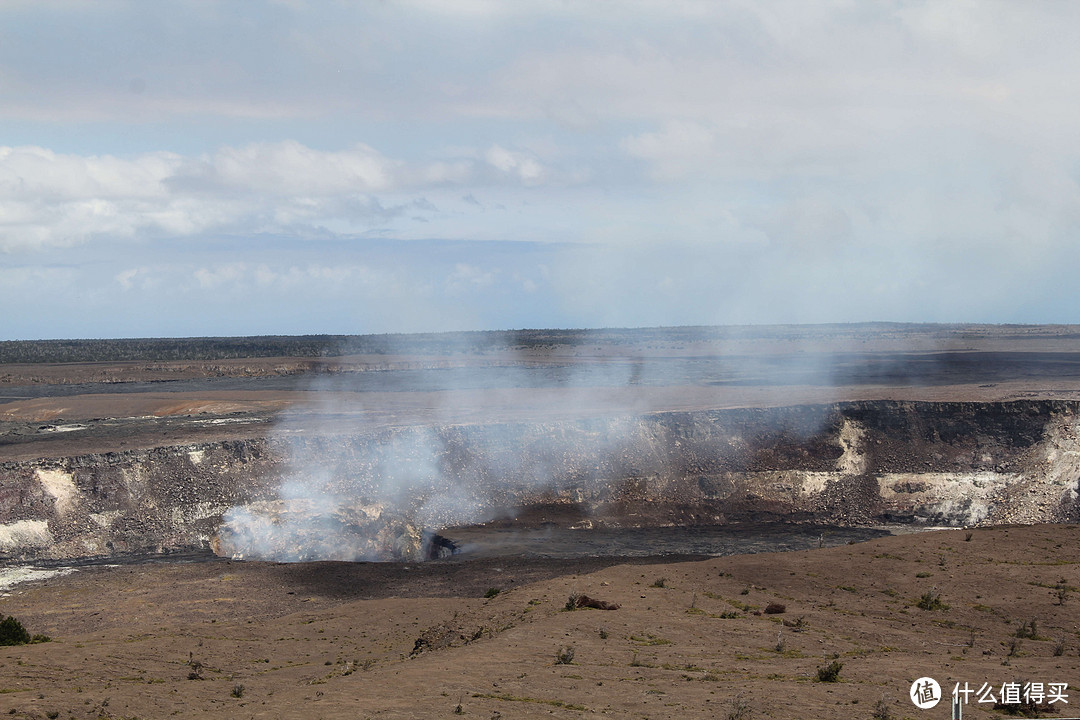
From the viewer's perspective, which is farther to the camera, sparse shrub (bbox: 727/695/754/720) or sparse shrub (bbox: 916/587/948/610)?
sparse shrub (bbox: 916/587/948/610)

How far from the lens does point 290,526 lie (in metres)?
39.4

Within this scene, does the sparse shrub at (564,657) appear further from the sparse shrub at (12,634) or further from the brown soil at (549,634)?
the sparse shrub at (12,634)

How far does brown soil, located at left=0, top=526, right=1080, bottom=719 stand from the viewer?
1720 centimetres

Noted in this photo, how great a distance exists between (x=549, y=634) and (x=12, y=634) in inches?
614

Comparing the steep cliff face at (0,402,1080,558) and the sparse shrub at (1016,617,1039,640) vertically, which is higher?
the steep cliff face at (0,402,1080,558)

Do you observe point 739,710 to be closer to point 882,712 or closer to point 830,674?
point 882,712

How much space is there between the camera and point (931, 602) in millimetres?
26203

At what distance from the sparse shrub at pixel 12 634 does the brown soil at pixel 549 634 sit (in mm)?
1351

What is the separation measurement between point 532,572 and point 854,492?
22.4 m

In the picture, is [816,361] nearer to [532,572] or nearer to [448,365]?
[448,365]

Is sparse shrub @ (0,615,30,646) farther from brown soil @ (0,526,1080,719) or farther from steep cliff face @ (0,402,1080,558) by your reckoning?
steep cliff face @ (0,402,1080,558)

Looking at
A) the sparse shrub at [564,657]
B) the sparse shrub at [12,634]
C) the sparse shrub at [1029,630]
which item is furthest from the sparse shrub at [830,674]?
the sparse shrub at [12,634]

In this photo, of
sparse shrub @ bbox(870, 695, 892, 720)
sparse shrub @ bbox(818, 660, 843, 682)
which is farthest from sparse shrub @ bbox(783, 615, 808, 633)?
sparse shrub @ bbox(870, 695, 892, 720)

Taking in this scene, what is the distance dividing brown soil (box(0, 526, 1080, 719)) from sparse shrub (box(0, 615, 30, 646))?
1351 mm
